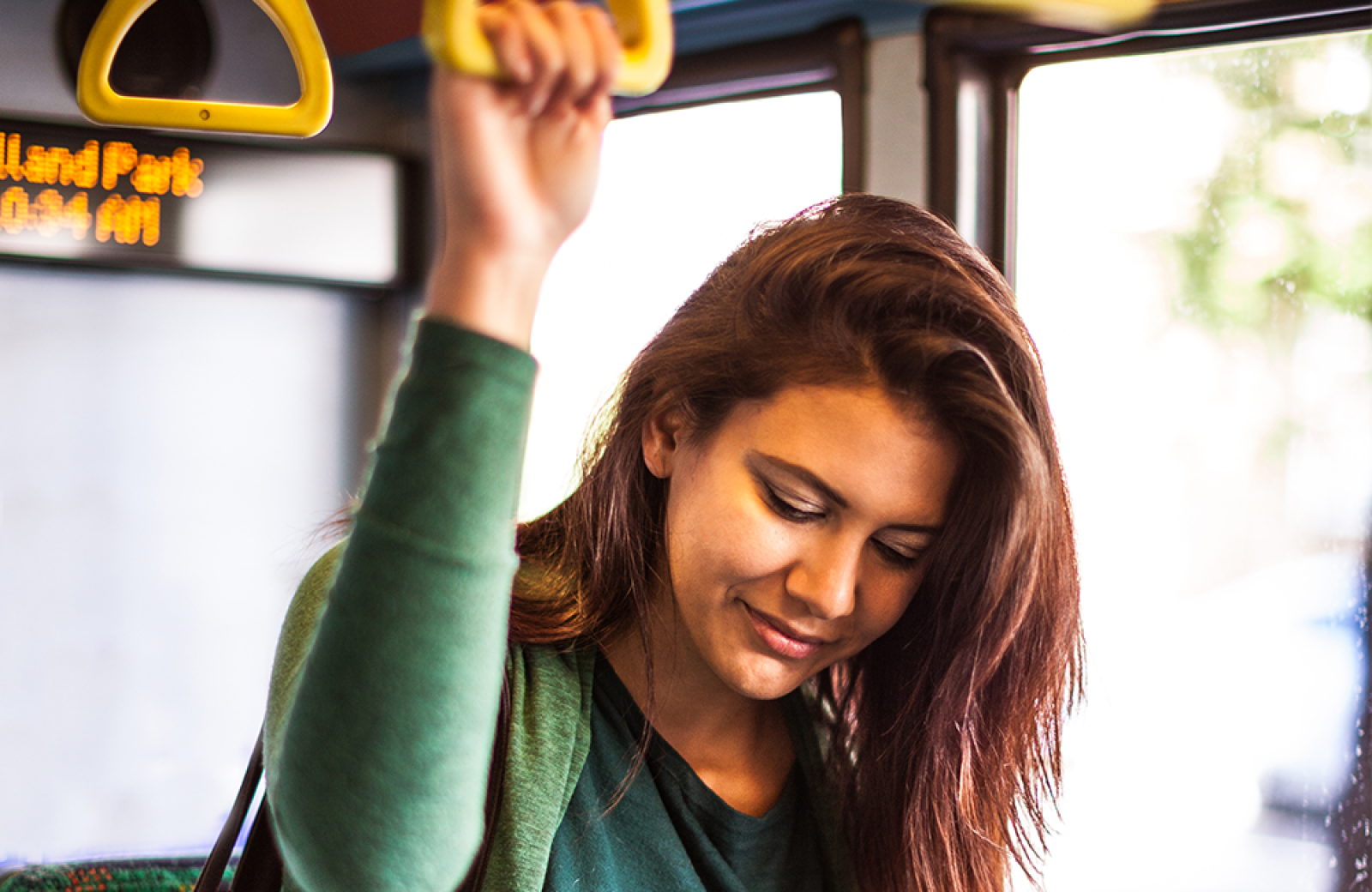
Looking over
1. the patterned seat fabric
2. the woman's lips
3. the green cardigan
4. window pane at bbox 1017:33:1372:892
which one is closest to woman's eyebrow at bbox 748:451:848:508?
the woman's lips

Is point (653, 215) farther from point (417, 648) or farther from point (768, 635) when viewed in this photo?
point (417, 648)

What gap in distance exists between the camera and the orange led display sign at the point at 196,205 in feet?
8.05

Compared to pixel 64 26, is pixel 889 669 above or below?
below

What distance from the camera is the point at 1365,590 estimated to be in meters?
1.68

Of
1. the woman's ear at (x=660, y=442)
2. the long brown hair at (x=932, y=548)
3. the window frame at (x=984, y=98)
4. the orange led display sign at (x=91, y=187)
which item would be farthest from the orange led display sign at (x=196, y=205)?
the woman's ear at (x=660, y=442)

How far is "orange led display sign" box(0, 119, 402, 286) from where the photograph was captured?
96.6 inches

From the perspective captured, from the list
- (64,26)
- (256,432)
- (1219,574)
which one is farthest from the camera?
(256,432)

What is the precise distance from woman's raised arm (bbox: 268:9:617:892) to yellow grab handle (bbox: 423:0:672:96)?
0.01 meters

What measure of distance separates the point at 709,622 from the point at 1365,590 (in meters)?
1.12

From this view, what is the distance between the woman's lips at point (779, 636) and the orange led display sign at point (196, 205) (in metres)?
2.03

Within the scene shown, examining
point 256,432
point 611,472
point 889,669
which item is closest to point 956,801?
point 889,669

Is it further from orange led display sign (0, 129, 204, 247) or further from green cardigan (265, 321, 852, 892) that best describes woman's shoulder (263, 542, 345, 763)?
orange led display sign (0, 129, 204, 247)

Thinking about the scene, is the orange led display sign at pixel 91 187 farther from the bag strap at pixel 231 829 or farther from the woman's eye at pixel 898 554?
the woman's eye at pixel 898 554

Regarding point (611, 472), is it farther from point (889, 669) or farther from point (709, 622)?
point (889, 669)
